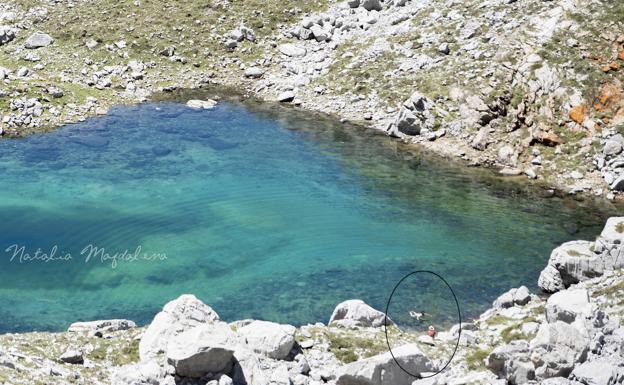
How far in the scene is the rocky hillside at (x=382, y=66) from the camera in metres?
66.4

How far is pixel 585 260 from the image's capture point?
41.7 meters

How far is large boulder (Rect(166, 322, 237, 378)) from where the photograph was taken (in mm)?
26312

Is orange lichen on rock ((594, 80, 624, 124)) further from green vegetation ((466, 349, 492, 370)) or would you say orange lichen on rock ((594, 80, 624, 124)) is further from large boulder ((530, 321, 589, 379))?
large boulder ((530, 321, 589, 379))

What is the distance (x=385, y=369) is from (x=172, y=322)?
9.69 m

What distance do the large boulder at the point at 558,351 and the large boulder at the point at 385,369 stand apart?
4.60 metres

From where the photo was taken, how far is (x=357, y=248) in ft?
161

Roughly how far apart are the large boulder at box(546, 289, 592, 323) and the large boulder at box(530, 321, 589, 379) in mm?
2257

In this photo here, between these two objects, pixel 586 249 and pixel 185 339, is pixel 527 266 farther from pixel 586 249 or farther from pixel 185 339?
pixel 185 339

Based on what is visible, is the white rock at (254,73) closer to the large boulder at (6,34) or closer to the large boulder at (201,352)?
the large boulder at (6,34)

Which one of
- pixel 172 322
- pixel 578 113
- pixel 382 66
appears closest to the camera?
pixel 172 322

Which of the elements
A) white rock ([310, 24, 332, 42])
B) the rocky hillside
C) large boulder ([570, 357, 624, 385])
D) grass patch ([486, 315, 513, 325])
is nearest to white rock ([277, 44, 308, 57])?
the rocky hillside

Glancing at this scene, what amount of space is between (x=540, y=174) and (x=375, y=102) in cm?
2174

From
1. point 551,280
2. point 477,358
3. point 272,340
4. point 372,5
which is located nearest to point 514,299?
point 551,280

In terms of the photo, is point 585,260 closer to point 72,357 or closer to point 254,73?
point 72,357
